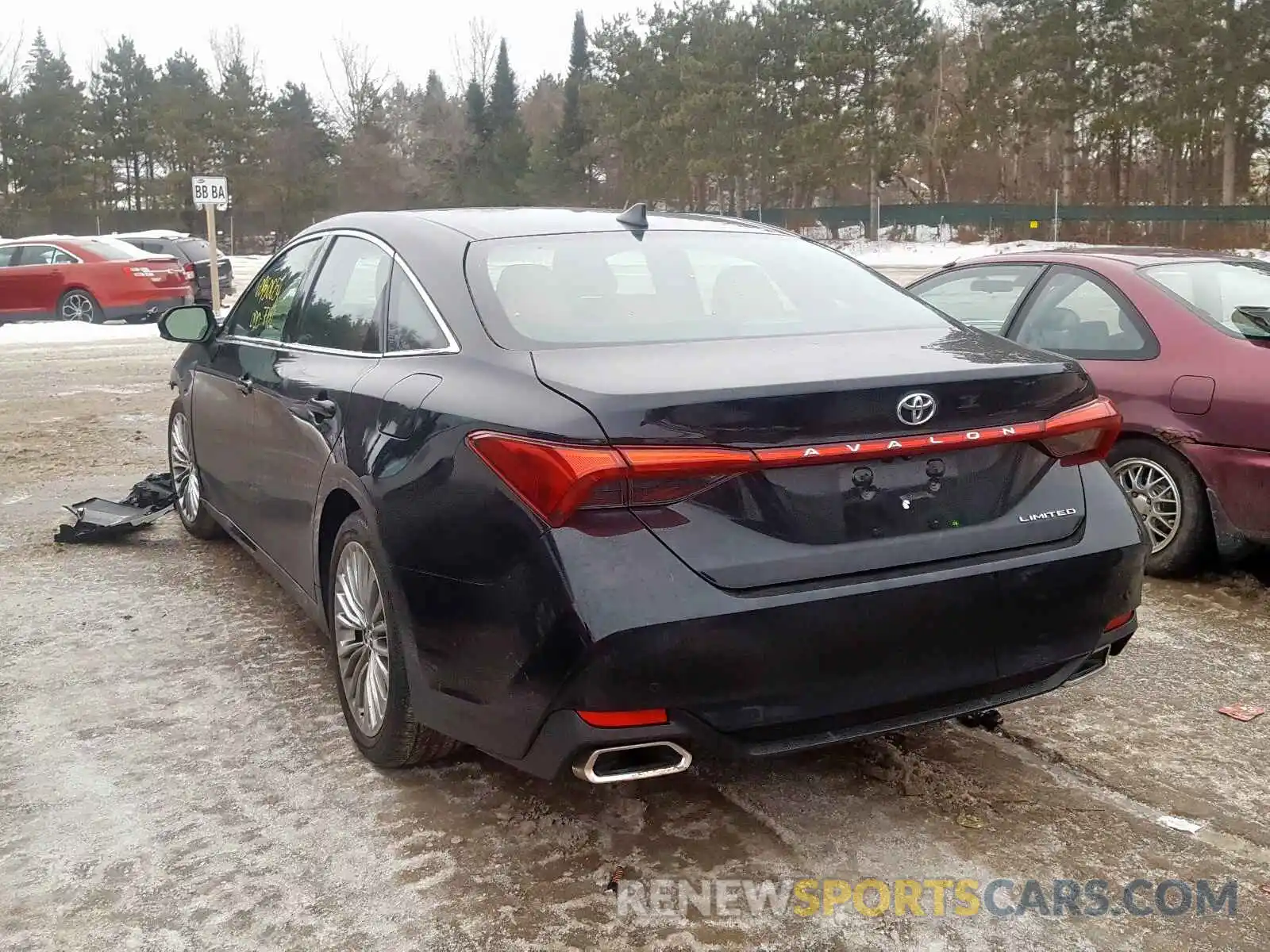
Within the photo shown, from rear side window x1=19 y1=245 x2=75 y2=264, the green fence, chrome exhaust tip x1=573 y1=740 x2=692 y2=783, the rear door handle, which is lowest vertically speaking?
chrome exhaust tip x1=573 y1=740 x2=692 y2=783

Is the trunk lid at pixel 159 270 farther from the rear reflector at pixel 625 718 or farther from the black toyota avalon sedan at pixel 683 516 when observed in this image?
the rear reflector at pixel 625 718

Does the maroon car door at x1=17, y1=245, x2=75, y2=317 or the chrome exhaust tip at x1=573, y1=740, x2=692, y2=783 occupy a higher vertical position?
the maroon car door at x1=17, y1=245, x2=75, y2=317

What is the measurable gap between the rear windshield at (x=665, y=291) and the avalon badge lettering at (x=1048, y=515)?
0.69 meters

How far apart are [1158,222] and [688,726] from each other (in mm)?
42609

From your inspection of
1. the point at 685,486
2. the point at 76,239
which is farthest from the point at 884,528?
the point at 76,239

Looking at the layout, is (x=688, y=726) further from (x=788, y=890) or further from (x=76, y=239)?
(x=76, y=239)

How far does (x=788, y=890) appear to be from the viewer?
2695mm

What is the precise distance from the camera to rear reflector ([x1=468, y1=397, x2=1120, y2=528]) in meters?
2.42

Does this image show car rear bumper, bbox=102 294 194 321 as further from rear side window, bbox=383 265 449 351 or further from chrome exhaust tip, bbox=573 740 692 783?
chrome exhaust tip, bbox=573 740 692 783

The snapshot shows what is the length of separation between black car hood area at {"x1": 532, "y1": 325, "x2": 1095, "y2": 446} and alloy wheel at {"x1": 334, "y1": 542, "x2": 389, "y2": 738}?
86cm

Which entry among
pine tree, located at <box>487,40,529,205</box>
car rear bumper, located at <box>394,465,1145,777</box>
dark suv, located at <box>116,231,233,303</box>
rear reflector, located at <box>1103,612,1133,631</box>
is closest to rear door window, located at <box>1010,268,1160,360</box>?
rear reflector, located at <box>1103,612,1133,631</box>

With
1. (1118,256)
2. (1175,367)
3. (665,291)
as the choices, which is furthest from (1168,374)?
(665,291)

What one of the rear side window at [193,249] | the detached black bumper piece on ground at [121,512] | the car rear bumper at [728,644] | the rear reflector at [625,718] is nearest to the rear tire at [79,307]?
the rear side window at [193,249]

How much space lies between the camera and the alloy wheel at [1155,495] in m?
4.94
